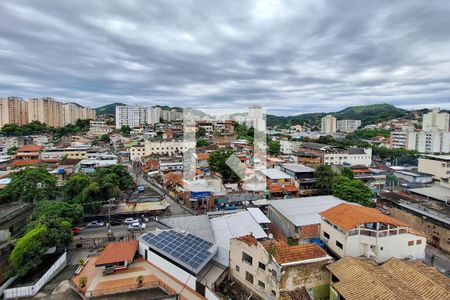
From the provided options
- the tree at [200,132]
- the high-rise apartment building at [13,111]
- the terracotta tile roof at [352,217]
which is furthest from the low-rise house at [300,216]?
the high-rise apartment building at [13,111]

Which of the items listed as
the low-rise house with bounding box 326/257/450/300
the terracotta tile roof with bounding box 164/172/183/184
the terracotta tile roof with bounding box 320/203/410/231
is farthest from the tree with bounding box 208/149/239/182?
the low-rise house with bounding box 326/257/450/300

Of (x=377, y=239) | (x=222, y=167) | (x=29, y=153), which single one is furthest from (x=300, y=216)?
(x=29, y=153)

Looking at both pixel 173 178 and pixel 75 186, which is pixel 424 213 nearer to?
pixel 173 178

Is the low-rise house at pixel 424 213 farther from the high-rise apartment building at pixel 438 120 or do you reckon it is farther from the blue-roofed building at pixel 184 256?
the high-rise apartment building at pixel 438 120

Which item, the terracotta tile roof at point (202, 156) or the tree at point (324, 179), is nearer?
the tree at point (324, 179)

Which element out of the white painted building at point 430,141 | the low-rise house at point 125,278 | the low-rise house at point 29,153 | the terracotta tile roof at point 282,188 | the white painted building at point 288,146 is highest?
the white painted building at point 430,141

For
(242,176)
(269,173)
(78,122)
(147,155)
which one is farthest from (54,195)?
(78,122)
